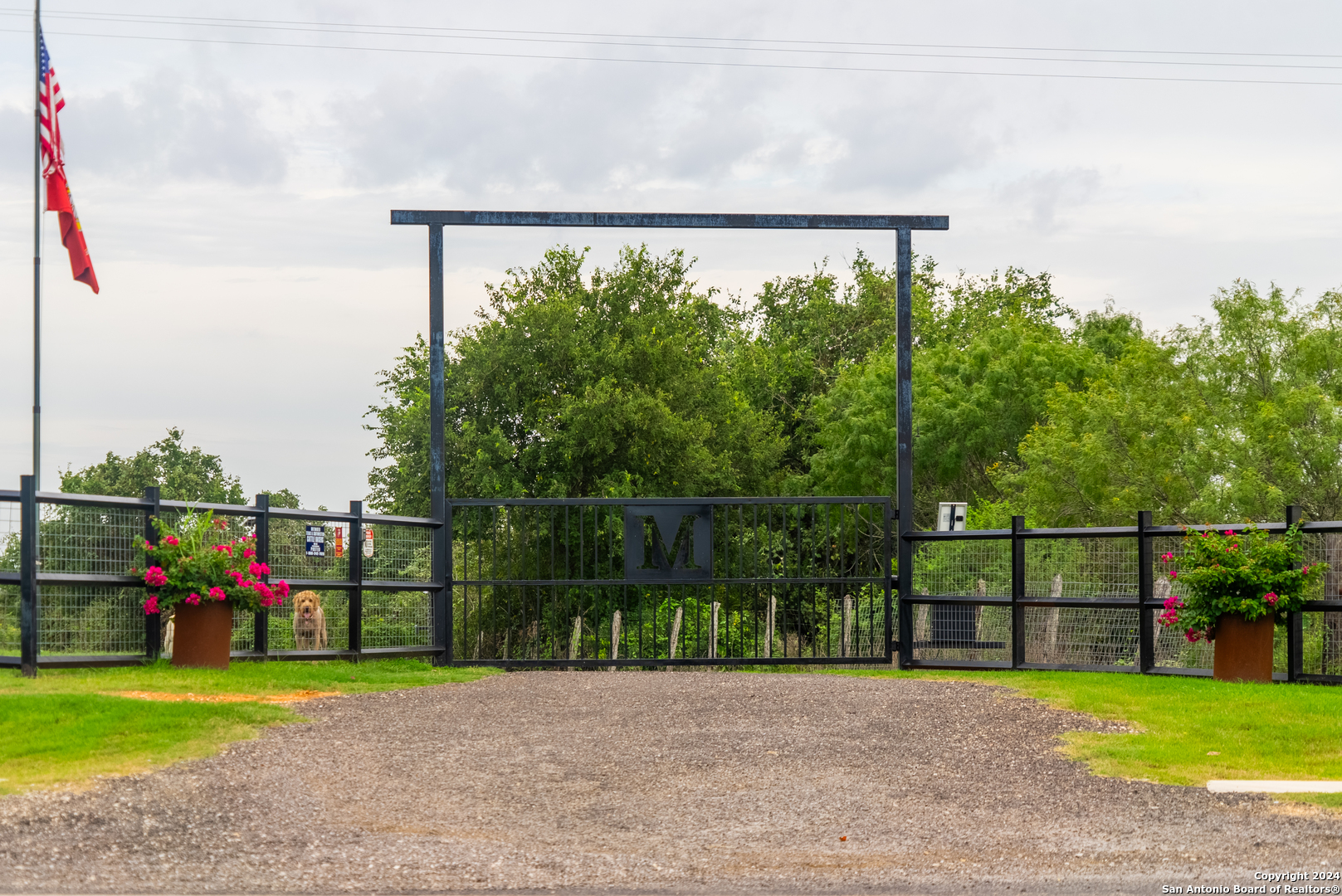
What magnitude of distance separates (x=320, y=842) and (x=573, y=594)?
2183cm

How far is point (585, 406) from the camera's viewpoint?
101 ft

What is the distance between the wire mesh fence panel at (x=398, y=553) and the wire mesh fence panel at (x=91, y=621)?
2.37 metres

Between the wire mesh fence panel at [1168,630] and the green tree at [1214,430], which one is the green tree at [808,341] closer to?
the green tree at [1214,430]

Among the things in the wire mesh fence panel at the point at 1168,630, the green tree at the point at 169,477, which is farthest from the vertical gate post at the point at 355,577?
the green tree at the point at 169,477

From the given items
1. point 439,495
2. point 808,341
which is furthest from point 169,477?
point 439,495

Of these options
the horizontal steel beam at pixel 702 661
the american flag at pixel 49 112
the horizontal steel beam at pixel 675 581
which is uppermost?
the american flag at pixel 49 112

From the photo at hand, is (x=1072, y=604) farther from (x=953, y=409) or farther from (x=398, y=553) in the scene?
(x=953, y=409)

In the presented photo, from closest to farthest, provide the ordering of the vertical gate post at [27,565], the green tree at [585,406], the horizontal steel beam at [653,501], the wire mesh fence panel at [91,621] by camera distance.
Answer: the vertical gate post at [27,565], the wire mesh fence panel at [91,621], the horizontal steel beam at [653,501], the green tree at [585,406]

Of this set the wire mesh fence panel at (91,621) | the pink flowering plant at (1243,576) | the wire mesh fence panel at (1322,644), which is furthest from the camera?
the wire mesh fence panel at (1322,644)

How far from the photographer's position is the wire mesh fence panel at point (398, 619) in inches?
521

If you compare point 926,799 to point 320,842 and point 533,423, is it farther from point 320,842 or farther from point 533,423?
point 533,423

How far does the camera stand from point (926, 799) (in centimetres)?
657

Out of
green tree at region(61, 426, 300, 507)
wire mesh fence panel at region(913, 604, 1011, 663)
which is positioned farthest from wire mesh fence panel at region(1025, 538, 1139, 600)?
green tree at region(61, 426, 300, 507)

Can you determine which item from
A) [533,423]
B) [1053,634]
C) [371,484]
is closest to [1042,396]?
[533,423]
